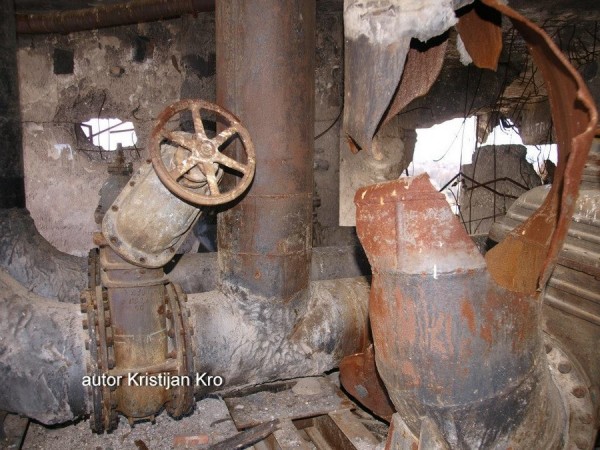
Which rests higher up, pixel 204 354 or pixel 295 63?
pixel 295 63

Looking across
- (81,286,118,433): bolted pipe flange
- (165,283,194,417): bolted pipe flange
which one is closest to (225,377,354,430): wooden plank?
(165,283,194,417): bolted pipe flange

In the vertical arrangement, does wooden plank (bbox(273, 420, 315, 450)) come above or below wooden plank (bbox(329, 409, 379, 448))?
above

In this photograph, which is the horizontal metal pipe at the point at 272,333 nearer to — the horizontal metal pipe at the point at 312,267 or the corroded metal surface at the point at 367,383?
the corroded metal surface at the point at 367,383

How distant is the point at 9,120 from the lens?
2.70m

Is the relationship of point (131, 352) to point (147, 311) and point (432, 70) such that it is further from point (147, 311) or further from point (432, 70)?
point (432, 70)

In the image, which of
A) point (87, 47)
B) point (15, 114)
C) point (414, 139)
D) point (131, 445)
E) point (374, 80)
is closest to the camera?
point (374, 80)

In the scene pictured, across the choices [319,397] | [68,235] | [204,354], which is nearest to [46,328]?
[204,354]

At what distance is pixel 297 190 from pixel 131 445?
154 centimetres

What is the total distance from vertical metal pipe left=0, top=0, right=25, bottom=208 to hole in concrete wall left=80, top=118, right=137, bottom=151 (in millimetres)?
1947

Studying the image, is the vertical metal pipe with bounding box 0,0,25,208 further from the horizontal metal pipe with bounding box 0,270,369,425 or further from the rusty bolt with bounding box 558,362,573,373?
the rusty bolt with bounding box 558,362,573,373

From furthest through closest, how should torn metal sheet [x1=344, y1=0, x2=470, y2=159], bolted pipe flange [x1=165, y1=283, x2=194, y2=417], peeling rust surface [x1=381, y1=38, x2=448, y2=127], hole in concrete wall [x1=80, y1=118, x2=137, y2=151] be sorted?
hole in concrete wall [x1=80, y1=118, x2=137, y2=151] < bolted pipe flange [x1=165, y1=283, x2=194, y2=417] < peeling rust surface [x1=381, y1=38, x2=448, y2=127] < torn metal sheet [x1=344, y1=0, x2=470, y2=159]

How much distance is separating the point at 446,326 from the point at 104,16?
426 cm

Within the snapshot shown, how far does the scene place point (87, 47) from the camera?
15.0 ft

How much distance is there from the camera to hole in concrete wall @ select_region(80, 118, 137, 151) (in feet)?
15.5
